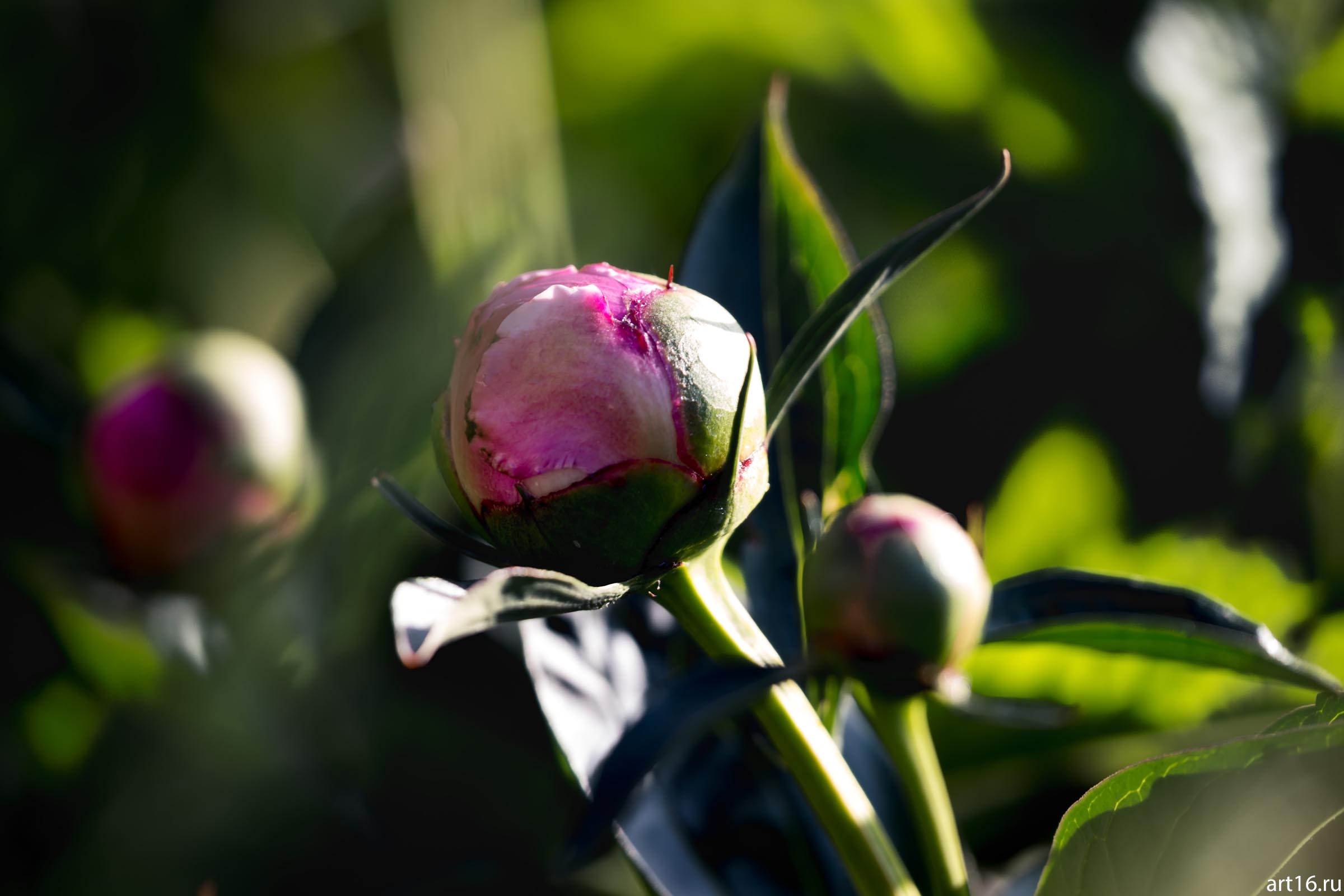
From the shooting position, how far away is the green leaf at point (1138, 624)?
27 centimetres

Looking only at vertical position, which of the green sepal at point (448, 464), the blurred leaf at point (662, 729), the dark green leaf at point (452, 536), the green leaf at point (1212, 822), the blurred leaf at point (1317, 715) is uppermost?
the green sepal at point (448, 464)

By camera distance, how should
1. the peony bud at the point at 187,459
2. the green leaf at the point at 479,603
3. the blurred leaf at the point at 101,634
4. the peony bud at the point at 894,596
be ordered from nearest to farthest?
the green leaf at the point at 479,603 < the peony bud at the point at 894,596 < the peony bud at the point at 187,459 < the blurred leaf at the point at 101,634

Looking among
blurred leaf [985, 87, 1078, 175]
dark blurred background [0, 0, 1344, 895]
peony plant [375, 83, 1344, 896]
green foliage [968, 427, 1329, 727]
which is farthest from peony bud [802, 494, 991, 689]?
blurred leaf [985, 87, 1078, 175]

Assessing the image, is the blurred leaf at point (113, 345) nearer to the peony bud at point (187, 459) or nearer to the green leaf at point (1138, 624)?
the peony bud at point (187, 459)

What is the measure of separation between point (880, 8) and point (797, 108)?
9cm

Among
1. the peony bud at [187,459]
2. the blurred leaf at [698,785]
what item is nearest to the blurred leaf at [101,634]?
the peony bud at [187,459]

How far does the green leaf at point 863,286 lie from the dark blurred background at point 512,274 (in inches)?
10.9

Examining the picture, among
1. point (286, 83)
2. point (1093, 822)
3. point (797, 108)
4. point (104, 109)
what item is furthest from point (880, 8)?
point (1093, 822)

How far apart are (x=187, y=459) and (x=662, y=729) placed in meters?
0.40

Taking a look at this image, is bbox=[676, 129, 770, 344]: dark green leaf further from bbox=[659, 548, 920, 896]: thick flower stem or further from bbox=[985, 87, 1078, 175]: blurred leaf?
bbox=[985, 87, 1078, 175]: blurred leaf

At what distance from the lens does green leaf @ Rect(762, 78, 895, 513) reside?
0.34 metres

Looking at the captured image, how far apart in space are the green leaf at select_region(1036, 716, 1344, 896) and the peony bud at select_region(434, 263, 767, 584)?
0.13m

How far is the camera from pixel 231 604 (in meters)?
0.61

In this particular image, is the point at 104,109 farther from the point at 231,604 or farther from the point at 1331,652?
the point at 1331,652
